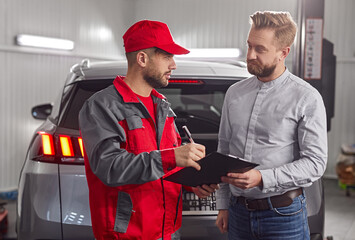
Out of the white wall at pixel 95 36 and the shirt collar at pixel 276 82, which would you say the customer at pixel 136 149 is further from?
the white wall at pixel 95 36

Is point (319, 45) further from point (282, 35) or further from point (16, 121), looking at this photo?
point (16, 121)

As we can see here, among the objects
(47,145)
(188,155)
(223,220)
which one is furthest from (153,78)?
(47,145)

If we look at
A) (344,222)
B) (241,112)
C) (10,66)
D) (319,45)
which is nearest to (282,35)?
(241,112)

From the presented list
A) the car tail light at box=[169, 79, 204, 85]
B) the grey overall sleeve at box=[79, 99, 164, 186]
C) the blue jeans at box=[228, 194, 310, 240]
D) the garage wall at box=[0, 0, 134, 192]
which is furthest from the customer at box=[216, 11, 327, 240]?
the garage wall at box=[0, 0, 134, 192]

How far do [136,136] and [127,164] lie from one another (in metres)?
0.13

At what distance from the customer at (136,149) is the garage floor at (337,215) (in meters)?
3.19

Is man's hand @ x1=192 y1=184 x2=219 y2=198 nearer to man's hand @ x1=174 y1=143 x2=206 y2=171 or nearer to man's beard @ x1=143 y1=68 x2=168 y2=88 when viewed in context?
man's hand @ x1=174 y1=143 x2=206 y2=171

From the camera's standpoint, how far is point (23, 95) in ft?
22.7

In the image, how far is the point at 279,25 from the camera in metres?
1.69

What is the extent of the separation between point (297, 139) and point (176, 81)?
894 mm

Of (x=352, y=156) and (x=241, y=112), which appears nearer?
(x=241, y=112)

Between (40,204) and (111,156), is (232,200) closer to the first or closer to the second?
(111,156)

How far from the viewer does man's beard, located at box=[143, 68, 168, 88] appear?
5.20ft

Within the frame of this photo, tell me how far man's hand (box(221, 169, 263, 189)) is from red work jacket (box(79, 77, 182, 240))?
230mm
